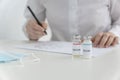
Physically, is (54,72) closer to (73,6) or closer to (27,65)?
(27,65)

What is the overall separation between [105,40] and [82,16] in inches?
10.7

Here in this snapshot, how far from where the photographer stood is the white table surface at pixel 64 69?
77 centimetres

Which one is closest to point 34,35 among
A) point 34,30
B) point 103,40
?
point 34,30

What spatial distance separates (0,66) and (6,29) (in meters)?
1.00

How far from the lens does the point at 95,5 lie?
139 cm

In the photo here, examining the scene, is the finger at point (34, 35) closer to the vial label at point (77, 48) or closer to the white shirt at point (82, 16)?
the white shirt at point (82, 16)

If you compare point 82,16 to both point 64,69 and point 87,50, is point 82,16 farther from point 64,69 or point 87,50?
point 64,69

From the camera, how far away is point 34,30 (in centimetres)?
139

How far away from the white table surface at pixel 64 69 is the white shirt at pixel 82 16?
388 millimetres

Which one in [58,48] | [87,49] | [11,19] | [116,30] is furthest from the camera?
[11,19]

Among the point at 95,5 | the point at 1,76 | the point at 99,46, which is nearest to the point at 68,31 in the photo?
the point at 95,5

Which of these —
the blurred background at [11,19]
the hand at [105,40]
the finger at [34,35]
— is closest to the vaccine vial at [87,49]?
the hand at [105,40]

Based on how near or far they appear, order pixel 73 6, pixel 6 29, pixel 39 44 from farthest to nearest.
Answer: pixel 6 29, pixel 73 6, pixel 39 44

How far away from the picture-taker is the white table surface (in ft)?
2.53
